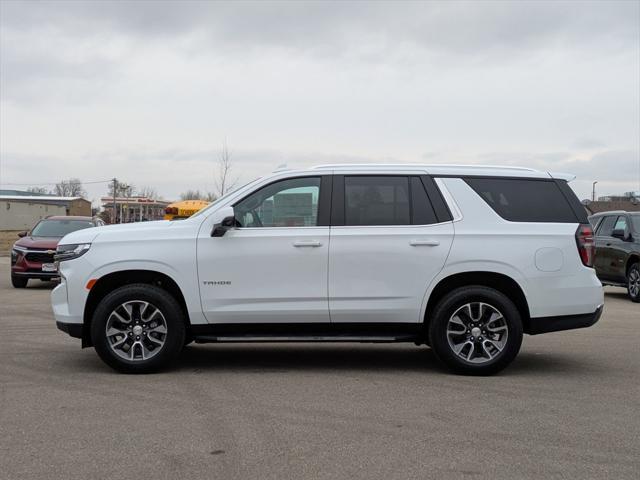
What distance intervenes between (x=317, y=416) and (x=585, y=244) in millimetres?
3189

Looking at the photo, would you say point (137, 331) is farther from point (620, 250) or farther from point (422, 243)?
point (620, 250)

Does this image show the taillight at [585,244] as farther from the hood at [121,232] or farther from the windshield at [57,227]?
the windshield at [57,227]

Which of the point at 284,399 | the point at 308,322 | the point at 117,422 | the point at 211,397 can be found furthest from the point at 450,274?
the point at 117,422

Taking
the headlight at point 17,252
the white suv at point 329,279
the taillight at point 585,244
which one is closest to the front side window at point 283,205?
the white suv at point 329,279

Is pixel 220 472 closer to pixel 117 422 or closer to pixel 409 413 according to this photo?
pixel 117 422

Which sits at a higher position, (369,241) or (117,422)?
(369,241)

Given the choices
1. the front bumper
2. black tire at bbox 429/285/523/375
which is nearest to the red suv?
the front bumper

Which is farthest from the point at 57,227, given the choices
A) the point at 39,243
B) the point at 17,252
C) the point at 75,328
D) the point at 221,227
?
the point at 221,227

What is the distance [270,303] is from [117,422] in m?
1.94

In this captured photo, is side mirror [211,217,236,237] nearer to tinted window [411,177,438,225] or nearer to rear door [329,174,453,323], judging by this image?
rear door [329,174,453,323]

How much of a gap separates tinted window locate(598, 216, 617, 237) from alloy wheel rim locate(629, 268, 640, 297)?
4.19ft

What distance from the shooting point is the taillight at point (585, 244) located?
7004 mm

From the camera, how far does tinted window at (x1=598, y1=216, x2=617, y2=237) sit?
15852 mm

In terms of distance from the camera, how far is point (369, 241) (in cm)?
689
